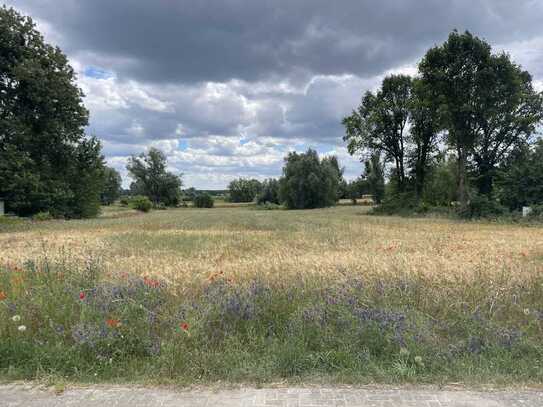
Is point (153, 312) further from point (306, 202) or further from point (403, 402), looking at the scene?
point (306, 202)

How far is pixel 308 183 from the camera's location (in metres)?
69.9

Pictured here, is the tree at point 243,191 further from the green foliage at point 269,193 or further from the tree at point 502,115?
the tree at point 502,115

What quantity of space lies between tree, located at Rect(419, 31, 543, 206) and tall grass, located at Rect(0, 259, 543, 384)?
2925cm

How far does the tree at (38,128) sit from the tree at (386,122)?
31429mm

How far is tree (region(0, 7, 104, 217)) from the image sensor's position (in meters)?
27.5

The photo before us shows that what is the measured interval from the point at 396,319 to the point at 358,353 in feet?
2.18

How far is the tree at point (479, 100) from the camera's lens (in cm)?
2861

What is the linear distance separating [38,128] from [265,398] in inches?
1439

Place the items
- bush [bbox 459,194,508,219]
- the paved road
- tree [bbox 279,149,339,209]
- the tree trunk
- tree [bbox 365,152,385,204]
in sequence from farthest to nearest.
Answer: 1. tree [bbox 279,149,339,209]
2. tree [bbox 365,152,385,204]
3. the tree trunk
4. bush [bbox 459,194,508,219]
5. the paved road

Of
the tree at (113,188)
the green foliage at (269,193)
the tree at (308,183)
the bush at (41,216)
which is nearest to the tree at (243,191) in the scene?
the green foliage at (269,193)

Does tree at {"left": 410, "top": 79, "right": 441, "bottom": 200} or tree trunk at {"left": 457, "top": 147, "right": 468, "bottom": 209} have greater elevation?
tree at {"left": 410, "top": 79, "right": 441, "bottom": 200}

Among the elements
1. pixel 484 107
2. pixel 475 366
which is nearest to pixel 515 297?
pixel 475 366

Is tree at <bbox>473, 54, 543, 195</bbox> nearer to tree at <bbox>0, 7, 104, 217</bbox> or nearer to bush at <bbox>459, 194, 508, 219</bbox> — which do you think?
bush at <bbox>459, 194, 508, 219</bbox>

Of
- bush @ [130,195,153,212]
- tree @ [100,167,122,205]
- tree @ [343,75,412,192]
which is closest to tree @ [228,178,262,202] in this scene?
tree @ [100,167,122,205]
